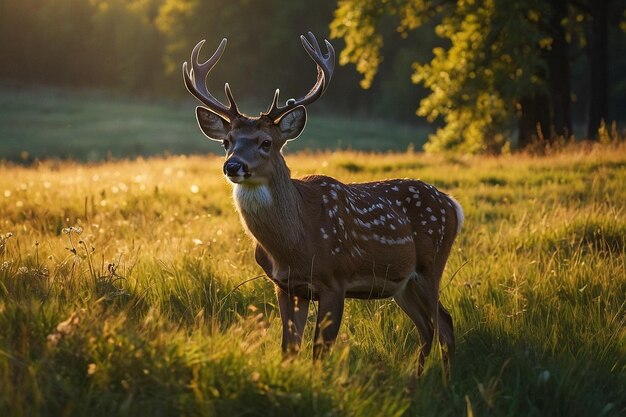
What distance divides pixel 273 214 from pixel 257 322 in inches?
30.0

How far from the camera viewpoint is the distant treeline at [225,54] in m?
50.2

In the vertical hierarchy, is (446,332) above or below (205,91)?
below

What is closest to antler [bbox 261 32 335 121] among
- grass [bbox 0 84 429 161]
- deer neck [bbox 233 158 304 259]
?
deer neck [bbox 233 158 304 259]

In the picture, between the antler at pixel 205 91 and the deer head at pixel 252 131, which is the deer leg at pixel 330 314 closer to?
the deer head at pixel 252 131

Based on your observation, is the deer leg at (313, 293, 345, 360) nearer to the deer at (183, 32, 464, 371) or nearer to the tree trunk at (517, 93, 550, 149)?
the deer at (183, 32, 464, 371)

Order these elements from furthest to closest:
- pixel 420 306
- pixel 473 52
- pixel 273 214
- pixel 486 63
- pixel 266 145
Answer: pixel 473 52 → pixel 486 63 → pixel 420 306 → pixel 266 145 → pixel 273 214

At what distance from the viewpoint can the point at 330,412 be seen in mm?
3426

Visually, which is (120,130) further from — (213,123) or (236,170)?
(236,170)

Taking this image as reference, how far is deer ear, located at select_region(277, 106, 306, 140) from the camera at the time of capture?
202 inches

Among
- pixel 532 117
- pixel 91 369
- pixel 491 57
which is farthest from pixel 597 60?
pixel 91 369

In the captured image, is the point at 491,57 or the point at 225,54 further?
the point at 225,54

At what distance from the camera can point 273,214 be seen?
4816mm

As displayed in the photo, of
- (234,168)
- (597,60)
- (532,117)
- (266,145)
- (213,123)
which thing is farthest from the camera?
(532,117)

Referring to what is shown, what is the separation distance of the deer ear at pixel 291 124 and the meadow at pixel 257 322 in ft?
3.43
